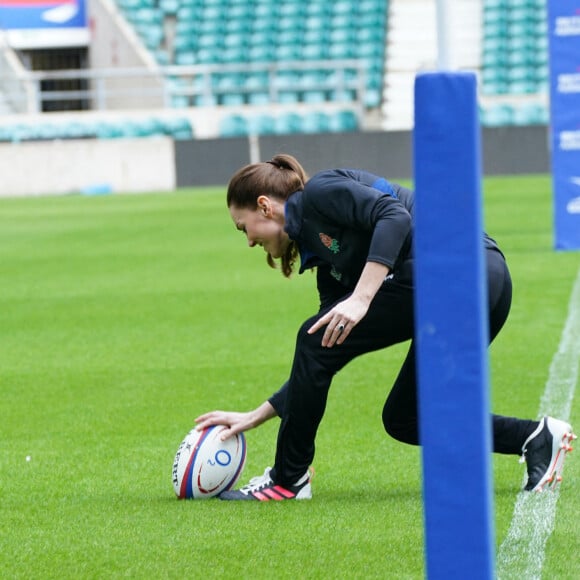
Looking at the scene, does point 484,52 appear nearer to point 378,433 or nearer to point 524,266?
point 524,266

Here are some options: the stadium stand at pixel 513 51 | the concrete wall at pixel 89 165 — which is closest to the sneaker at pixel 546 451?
the concrete wall at pixel 89 165

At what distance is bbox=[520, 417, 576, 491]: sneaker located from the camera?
5.05 m

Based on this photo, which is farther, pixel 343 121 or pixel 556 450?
pixel 343 121

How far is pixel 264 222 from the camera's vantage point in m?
4.71

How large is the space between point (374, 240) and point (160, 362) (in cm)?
467

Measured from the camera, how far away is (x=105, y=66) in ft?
117

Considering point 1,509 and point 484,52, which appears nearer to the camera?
point 1,509

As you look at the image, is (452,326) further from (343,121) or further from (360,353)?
(343,121)

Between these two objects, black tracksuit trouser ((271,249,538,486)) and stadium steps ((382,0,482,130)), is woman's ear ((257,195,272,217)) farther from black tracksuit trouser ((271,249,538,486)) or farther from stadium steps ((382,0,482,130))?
stadium steps ((382,0,482,130))

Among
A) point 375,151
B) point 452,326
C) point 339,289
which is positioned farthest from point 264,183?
point 375,151

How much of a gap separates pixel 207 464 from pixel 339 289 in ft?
2.85

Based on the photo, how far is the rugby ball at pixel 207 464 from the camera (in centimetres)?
521

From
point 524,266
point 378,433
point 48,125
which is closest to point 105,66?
point 48,125

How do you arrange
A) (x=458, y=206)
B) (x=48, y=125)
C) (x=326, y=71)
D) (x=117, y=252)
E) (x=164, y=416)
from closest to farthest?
(x=458, y=206) < (x=164, y=416) < (x=117, y=252) < (x=48, y=125) < (x=326, y=71)
